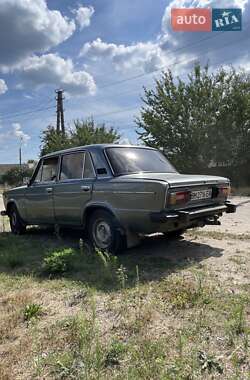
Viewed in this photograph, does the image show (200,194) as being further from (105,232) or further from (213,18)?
(213,18)

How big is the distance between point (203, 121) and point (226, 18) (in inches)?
245

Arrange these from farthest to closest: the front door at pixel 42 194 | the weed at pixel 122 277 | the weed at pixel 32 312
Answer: the front door at pixel 42 194
the weed at pixel 122 277
the weed at pixel 32 312

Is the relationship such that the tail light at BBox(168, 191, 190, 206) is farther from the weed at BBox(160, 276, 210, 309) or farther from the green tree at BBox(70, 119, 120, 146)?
the green tree at BBox(70, 119, 120, 146)

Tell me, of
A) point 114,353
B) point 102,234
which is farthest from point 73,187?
point 114,353

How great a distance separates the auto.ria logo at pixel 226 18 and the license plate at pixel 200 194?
38.0 feet

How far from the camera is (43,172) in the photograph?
23.1ft

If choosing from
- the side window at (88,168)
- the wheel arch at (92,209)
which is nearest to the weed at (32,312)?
the wheel arch at (92,209)

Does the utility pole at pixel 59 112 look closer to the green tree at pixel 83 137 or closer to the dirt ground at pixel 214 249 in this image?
the green tree at pixel 83 137

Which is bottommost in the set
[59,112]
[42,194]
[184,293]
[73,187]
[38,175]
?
[184,293]

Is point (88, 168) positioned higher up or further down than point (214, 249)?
higher up

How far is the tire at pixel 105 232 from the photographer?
17.2 feet

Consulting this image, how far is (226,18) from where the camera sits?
47.9 ft

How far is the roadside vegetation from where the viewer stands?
8.25 ft

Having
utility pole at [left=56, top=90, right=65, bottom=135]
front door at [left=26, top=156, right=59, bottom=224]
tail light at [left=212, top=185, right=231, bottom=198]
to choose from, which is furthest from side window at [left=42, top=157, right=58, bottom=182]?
utility pole at [left=56, top=90, right=65, bottom=135]
